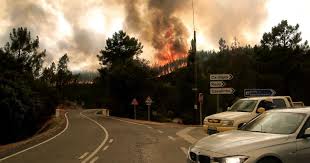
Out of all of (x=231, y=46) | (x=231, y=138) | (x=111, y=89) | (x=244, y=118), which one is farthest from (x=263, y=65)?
(x=231, y=138)

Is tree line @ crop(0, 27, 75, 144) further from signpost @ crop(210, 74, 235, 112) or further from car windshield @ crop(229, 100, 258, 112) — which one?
car windshield @ crop(229, 100, 258, 112)

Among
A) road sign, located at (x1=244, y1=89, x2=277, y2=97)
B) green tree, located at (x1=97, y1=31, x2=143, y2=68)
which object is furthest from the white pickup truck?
green tree, located at (x1=97, y1=31, x2=143, y2=68)

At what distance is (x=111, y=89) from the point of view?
216ft

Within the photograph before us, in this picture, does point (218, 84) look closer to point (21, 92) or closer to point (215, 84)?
point (215, 84)

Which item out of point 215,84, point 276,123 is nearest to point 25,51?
point 215,84

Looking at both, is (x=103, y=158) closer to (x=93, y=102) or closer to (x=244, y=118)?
(x=244, y=118)

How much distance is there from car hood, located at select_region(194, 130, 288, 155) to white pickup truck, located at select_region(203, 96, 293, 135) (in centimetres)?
821

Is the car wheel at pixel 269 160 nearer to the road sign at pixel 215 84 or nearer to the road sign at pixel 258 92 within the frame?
the road sign at pixel 258 92

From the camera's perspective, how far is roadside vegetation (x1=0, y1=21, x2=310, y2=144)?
47.9 m

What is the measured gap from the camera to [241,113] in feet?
58.4

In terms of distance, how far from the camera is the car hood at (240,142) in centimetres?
788

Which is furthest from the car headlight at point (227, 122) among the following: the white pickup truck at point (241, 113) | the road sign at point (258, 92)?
the road sign at point (258, 92)

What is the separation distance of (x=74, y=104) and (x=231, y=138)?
132 m

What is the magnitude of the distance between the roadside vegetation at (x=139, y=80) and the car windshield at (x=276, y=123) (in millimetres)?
36994
